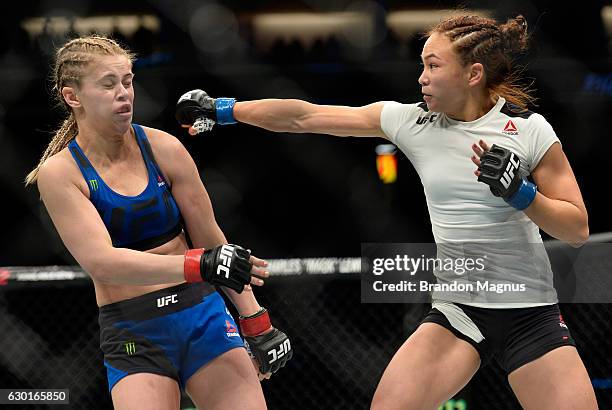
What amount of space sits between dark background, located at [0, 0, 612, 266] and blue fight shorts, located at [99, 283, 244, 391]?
1488mm

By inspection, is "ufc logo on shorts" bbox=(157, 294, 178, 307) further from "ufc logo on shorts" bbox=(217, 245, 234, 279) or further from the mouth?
the mouth

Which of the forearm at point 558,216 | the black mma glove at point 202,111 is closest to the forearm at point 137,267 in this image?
the black mma glove at point 202,111

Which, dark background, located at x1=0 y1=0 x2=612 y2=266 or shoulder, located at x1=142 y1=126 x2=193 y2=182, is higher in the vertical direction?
shoulder, located at x1=142 y1=126 x2=193 y2=182

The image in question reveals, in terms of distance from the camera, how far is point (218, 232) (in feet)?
6.95

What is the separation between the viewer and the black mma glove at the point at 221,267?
185cm

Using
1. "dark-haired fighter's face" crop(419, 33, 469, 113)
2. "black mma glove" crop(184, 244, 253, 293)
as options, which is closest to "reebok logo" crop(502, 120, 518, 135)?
"dark-haired fighter's face" crop(419, 33, 469, 113)

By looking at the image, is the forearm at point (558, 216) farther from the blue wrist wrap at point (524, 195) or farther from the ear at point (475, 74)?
the ear at point (475, 74)

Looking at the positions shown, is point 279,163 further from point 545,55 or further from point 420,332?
point 420,332

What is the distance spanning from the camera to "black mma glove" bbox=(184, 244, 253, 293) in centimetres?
185

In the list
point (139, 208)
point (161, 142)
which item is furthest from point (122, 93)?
point (139, 208)

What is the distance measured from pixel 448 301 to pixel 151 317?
690 mm

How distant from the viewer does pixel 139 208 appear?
197 centimetres

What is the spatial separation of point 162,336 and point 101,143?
1.43 ft

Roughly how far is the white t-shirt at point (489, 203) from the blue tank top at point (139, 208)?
62 centimetres
